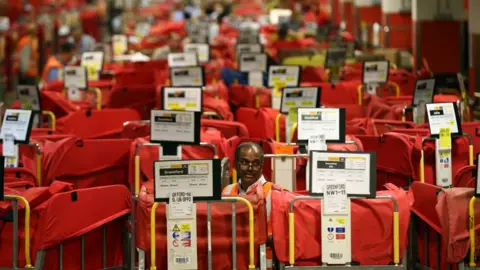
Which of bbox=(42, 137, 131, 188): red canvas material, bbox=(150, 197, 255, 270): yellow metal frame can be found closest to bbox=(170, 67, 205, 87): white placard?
bbox=(42, 137, 131, 188): red canvas material

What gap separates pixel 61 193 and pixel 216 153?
102 inches

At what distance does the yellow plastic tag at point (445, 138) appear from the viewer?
33.0ft

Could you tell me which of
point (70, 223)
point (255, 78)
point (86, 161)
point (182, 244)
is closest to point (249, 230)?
point (182, 244)

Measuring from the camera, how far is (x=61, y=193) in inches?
312

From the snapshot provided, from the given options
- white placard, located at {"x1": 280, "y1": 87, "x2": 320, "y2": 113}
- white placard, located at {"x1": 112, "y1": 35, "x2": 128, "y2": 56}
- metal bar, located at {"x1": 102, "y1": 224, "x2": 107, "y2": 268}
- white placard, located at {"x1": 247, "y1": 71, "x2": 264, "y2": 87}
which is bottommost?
metal bar, located at {"x1": 102, "y1": 224, "x2": 107, "y2": 268}

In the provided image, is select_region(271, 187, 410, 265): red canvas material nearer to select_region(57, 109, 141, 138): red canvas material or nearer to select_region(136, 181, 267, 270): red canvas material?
select_region(136, 181, 267, 270): red canvas material

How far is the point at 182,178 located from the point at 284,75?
25.1 feet

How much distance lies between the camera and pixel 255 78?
1627 cm

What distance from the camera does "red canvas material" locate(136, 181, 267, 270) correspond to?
24.3ft

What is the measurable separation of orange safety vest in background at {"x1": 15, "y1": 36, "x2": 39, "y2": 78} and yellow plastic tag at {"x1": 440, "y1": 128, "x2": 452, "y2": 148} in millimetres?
18416

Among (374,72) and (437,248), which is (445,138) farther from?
(374,72)

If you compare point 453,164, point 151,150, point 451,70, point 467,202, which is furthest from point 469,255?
point 451,70

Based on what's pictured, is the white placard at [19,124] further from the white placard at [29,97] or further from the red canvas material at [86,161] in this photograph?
the white placard at [29,97]

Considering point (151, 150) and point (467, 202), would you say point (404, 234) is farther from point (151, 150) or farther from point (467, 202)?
point (151, 150)
